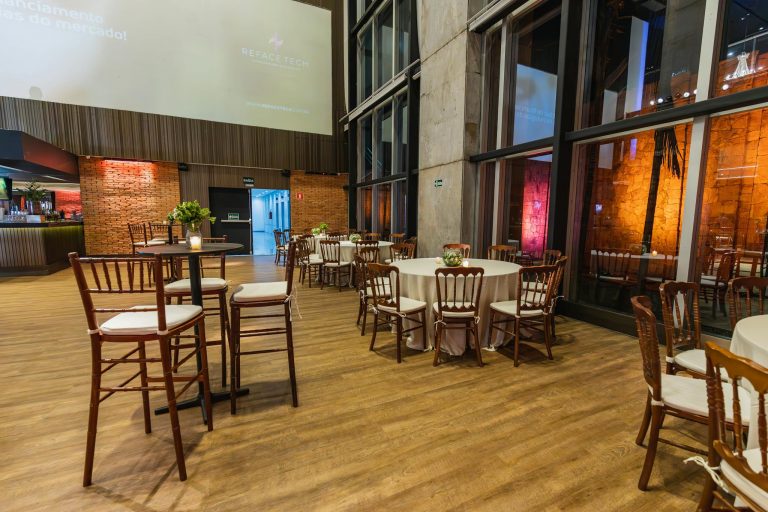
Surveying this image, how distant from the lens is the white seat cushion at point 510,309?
3159 mm

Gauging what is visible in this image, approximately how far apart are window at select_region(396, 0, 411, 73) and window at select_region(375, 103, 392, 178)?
1.33m

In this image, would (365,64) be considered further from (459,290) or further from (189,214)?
(189,214)

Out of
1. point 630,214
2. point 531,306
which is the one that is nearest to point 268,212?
point 630,214

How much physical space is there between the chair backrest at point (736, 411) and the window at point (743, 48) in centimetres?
363

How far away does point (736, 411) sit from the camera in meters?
1.06

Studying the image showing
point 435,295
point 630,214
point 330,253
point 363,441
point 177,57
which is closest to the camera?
point 363,441

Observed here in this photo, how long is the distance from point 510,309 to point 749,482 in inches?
86.9

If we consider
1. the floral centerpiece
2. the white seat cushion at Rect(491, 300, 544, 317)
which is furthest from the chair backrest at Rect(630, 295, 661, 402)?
the floral centerpiece

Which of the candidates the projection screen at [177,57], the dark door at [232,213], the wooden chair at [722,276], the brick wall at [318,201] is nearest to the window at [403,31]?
the projection screen at [177,57]

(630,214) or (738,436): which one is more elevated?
(630,214)

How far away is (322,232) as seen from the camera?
785cm

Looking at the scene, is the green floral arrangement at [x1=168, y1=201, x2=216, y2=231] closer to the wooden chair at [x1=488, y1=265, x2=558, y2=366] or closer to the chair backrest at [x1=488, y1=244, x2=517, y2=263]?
the wooden chair at [x1=488, y1=265, x2=558, y2=366]

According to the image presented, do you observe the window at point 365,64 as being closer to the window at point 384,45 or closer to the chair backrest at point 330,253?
the window at point 384,45

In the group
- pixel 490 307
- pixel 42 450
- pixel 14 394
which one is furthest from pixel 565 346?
pixel 14 394
